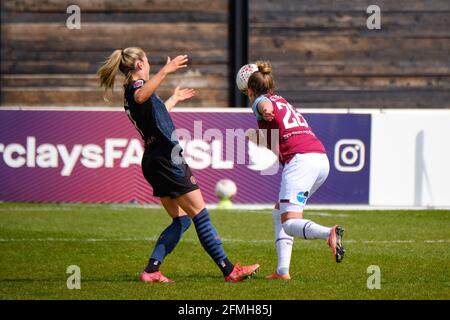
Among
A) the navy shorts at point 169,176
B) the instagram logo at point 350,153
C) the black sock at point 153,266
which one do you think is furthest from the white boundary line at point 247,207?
the navy shorts at point 169,176

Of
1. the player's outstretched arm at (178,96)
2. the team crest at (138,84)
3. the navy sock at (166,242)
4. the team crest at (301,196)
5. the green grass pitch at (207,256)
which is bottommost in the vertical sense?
the green grass pitch at (207,256)

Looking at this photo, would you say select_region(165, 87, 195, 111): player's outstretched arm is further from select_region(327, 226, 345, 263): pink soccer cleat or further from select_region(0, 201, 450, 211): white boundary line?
select_region(0, 201, 450, 211): white boundary line

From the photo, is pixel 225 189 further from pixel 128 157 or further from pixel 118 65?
pixel 118 65

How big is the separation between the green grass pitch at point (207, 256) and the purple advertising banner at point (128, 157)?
439 millimetres

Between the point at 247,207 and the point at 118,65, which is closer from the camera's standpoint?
the point at 118,65

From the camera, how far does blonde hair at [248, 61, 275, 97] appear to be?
8367 millimetres

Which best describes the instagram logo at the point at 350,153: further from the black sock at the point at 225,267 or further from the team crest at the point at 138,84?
the team crest at the point at 138,84

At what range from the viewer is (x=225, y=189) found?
582 inches

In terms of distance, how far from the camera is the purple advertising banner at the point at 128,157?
14.9m

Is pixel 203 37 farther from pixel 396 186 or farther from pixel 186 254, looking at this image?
pixel 186 254

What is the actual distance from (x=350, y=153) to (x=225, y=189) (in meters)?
1.91

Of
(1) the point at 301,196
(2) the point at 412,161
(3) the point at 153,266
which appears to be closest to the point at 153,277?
(3) the point at 153,266

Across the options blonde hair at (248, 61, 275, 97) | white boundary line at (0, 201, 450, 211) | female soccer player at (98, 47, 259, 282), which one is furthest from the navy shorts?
white boundary line at (0, 201, 450, 211)
